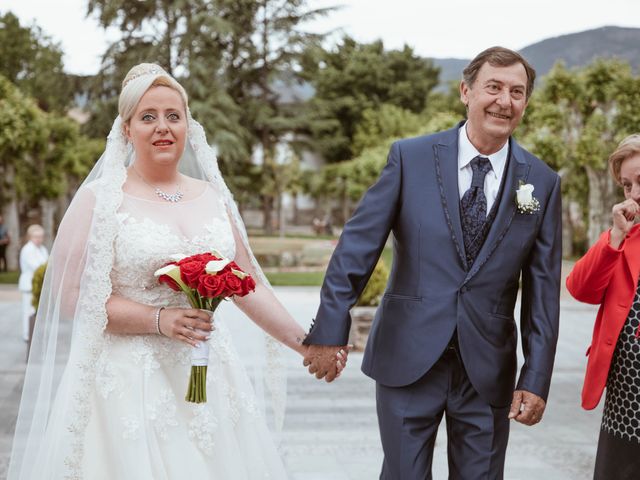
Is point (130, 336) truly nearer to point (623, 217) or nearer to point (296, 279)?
point (623, 217)

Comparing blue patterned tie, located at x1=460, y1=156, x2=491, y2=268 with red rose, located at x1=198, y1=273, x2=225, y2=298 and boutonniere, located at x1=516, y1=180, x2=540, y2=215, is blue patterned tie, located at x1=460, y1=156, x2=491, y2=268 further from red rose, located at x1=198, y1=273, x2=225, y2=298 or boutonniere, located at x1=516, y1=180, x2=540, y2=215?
red rose, located at x1=198, y1=273, x2=225, y2=298

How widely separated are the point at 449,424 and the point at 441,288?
1.74ft

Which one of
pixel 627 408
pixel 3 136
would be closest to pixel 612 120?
pixel 3 136

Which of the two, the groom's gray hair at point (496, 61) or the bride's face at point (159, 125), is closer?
the groom's gray hair at point (496, 61)

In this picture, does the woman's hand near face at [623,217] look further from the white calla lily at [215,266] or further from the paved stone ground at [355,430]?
the paved stone ground at [355,430]

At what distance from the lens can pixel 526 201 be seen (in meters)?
2.95

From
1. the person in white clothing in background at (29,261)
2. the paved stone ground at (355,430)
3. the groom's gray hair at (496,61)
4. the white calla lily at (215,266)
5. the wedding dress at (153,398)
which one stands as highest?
the groom's gray hair at (496,61)

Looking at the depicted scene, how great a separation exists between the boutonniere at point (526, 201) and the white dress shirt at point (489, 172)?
0.11 metres

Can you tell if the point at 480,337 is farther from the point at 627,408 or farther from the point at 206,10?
the point at 206,10

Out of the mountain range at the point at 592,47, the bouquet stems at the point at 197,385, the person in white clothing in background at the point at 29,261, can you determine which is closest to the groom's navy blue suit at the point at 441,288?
the bouquet stems at the point at 197,385

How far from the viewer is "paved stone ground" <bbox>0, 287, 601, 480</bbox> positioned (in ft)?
17.8

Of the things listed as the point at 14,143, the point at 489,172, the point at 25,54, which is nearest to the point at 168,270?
the point at 489,172

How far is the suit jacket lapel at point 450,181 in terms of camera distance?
2.96 metres

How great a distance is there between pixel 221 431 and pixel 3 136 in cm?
1903
